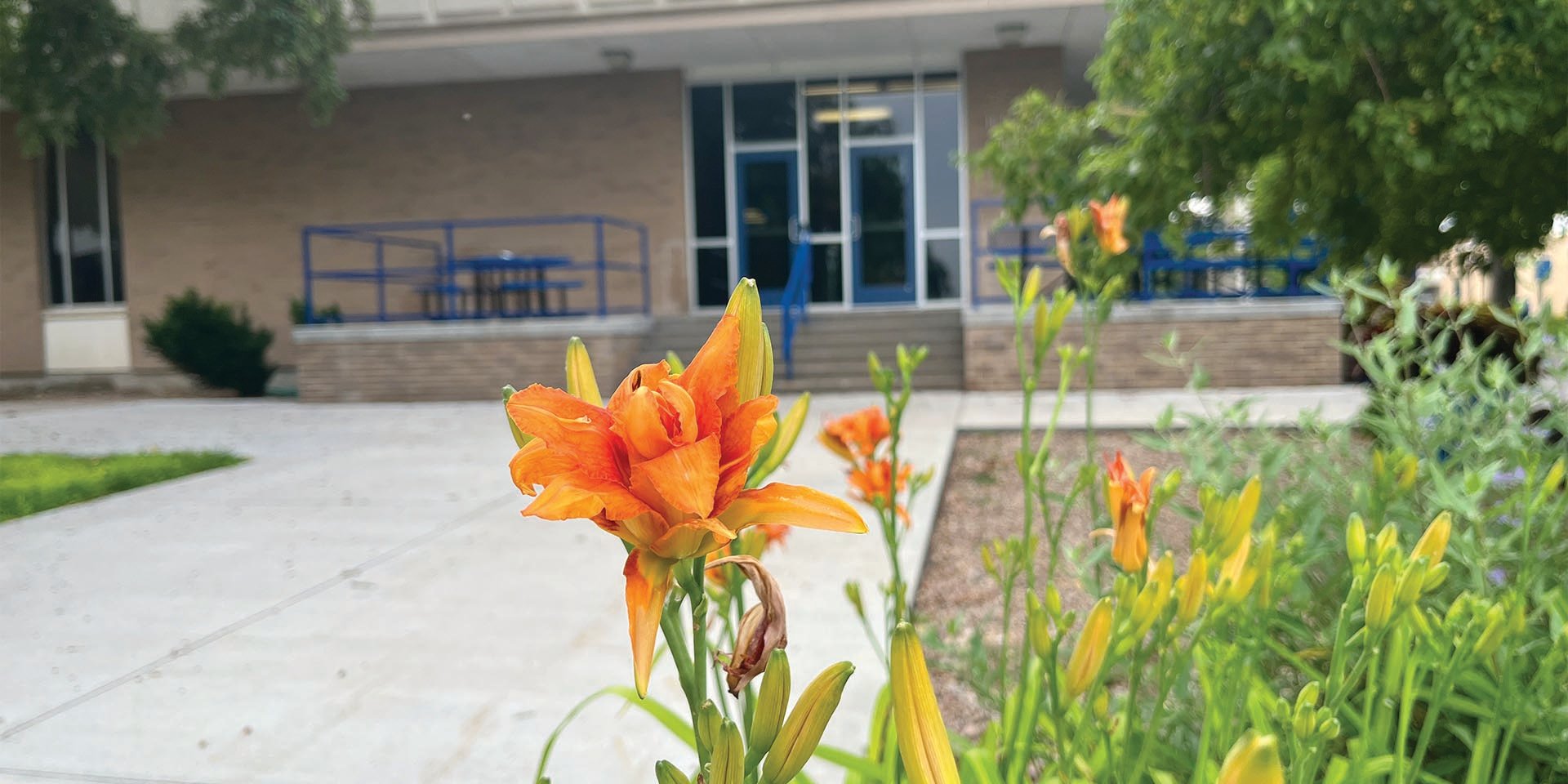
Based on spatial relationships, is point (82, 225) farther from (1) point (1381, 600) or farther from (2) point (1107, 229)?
(1) point (1381, 600)

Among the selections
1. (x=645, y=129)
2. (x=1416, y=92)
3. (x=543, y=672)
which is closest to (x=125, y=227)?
(x=645, y=129)

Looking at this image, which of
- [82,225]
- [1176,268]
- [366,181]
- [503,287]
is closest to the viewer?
[1176,268]

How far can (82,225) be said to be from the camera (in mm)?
14414

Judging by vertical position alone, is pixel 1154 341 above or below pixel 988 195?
below

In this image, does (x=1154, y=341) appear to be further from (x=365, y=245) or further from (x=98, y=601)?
(x=365, y=245)

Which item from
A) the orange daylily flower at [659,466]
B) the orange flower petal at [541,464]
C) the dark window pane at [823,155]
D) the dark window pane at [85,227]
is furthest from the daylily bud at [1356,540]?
the dark window pane at [85,227]

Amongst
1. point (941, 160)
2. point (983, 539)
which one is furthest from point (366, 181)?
point (983, 539)

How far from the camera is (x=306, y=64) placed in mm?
10602

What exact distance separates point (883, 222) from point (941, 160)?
1.05 metres

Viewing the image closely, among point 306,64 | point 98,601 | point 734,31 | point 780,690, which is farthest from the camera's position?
point 734,31

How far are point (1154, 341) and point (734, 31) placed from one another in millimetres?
5784

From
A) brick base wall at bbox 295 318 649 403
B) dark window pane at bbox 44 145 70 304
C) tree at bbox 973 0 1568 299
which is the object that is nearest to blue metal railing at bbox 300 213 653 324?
brick base wall at bbox 295 318 649 403

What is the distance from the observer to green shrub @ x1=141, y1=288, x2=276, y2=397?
1228 centimetres

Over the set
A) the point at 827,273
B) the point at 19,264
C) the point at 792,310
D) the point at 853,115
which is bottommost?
the point at 792,310
